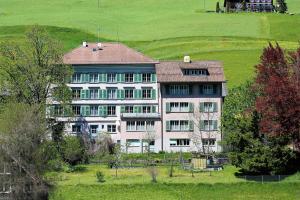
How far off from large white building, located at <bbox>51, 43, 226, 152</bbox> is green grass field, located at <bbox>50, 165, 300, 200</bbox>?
72.1 ft

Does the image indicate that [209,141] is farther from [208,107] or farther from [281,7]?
[281,7]

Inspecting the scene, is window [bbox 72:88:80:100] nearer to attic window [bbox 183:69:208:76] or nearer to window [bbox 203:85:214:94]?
attic window [bbox 183:69:208:76]

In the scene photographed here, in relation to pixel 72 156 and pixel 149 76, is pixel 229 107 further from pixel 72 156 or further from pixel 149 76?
pixel 72 156

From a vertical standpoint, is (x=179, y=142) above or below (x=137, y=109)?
below

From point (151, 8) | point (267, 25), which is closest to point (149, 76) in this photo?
point (267, 25)

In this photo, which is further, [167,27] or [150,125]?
[167,27]

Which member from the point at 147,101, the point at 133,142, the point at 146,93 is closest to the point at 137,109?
the point at 147,101

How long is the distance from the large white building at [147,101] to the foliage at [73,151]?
1100 cm

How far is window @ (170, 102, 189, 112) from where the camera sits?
98688 millimetres

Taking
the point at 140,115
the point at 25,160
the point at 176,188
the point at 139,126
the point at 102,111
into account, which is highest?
the point at 102,111

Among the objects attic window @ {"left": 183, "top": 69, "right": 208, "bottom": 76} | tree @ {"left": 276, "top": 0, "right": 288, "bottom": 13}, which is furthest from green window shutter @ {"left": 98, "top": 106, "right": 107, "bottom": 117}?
tree @ {"left": 276, "top": 0, "right": 288, "bottom": 13}

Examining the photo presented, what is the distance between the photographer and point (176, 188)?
7062 cm

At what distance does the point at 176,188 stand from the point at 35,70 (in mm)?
25367

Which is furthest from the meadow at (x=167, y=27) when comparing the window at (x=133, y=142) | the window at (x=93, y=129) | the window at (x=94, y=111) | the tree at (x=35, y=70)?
the tree at (x=35, y=70)
